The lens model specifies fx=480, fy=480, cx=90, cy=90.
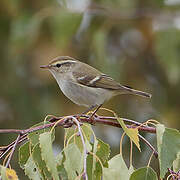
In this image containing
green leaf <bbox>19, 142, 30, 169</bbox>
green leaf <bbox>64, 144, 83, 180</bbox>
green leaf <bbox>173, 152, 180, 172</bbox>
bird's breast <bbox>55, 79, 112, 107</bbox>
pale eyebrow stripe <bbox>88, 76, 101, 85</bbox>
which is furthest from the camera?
pale eyebrow stripe <bbox>88, 76, 101, 85</bbox>

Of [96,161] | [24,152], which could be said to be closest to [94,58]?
[24,152]

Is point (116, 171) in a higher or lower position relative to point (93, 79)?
lower

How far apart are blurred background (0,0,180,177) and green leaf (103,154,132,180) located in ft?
8.25

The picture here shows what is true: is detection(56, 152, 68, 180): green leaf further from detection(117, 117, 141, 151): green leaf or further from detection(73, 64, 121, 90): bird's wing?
detection(73, 64, 121, 90): bird's wing

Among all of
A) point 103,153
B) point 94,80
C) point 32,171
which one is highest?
point 94,80

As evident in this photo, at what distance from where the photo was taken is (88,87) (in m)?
3.50

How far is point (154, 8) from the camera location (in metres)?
5.16

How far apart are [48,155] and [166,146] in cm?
51

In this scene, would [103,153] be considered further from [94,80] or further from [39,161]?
[94,80]

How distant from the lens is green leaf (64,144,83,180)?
6.08 ft

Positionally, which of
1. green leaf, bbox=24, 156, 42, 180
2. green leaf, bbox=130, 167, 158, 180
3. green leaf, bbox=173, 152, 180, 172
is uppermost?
green leaf, bbox=173, 152, 180, 172

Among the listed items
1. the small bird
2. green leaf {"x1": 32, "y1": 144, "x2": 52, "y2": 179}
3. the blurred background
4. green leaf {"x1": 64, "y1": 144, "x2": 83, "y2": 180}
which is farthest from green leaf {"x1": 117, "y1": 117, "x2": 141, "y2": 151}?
the blurred background

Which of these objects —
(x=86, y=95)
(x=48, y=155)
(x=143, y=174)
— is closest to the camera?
(x=48, y=155)

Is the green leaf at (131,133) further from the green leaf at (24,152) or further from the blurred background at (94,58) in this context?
the blurred background at (94,58)
